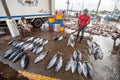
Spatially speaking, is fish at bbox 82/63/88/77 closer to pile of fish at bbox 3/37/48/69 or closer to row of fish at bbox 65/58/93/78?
row of fish at bbox 65/58/93/78

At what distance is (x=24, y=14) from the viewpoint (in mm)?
8016

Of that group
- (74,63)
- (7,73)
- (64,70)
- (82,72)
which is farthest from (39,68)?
(7,73)

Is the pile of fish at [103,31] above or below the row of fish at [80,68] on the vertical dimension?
below

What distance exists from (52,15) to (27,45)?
534 cm

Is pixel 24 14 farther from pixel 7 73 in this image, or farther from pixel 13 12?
pixel 7 73

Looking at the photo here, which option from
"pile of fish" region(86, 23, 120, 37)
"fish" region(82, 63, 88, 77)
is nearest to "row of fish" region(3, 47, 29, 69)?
"fish" region(82, 63, 88, 77)

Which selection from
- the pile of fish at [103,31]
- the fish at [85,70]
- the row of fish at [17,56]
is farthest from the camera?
the pile of fish at [103,31]

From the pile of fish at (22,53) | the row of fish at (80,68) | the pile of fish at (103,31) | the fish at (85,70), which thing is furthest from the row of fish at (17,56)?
the pile of fish at (103,31)

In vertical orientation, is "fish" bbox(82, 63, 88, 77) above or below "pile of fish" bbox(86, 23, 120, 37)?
above

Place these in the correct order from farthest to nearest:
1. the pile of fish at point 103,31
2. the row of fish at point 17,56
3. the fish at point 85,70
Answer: the pile of fish at point 103,31, the row of fish at point 17,56, the fish at point 85,70

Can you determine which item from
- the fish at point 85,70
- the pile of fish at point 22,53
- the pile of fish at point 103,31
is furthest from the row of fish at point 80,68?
the pile of fish at point 103,31

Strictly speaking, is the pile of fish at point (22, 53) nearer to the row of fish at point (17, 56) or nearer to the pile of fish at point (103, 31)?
the row of fish at point (17, 56)

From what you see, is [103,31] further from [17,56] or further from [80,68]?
[17,56]

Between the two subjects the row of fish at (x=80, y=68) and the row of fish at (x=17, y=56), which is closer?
the row of fish at (x=80, y=68)
